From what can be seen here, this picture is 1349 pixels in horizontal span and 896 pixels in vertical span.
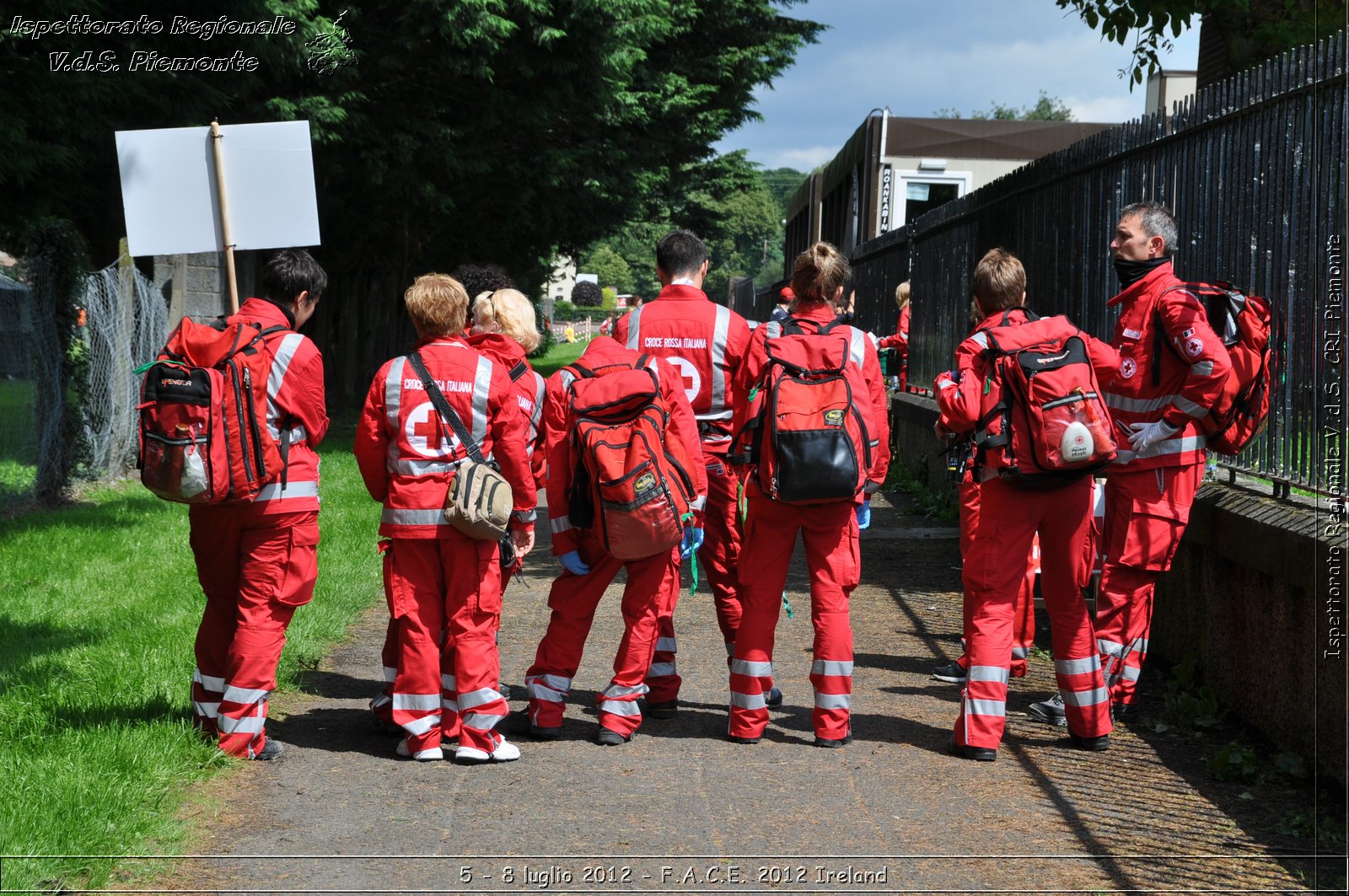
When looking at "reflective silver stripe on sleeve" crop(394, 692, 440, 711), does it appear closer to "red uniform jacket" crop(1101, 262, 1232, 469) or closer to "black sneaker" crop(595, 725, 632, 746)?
"black sneaker" crop(595, 725, 632, 746)

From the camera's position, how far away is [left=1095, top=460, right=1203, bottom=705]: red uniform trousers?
5832 mm

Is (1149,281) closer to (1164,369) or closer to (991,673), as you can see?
(1164,369)

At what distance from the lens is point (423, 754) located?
546 cm

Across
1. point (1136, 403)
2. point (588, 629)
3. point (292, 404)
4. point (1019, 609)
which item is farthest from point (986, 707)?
point (292, 404)

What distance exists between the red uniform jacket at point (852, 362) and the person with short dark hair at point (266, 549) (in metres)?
1.75

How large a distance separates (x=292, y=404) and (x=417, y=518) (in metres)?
0.66

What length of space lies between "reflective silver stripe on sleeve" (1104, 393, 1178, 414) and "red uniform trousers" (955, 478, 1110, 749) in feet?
1.59

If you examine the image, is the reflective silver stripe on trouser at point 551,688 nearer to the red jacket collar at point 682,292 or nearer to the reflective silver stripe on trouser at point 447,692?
the reflective silver stripe on trouser at point 447,692

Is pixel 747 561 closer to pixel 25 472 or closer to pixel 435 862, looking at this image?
pixel 435 862

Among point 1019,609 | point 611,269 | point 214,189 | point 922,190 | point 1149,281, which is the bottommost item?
point 1019,609

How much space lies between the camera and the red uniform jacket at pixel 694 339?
6.11 metres

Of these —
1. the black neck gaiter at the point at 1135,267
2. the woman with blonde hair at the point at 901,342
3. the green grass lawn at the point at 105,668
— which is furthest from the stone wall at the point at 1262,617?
the woman with blonde hair at the point at 901,342

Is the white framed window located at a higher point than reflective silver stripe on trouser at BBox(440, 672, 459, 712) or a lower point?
higher

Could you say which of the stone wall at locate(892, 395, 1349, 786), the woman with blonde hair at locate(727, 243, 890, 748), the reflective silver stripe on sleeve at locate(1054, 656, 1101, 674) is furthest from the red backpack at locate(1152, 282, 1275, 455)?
the woman with blonde hair at locate(727, 243, 890, 748)
